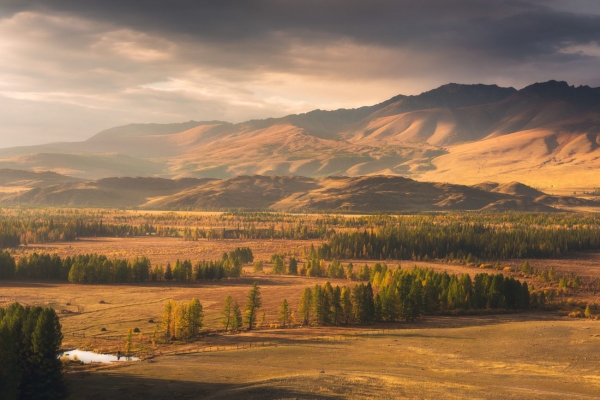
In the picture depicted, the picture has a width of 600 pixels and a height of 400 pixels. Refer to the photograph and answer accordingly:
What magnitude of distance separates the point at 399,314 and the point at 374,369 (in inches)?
1502

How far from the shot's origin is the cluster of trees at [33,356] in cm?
6341

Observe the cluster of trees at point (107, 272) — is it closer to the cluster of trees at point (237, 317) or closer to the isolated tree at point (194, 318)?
the cluster of trees at point (237, 317)

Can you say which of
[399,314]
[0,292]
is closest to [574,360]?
[399,314]

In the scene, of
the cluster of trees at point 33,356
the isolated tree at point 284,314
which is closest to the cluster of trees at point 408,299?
the isolated tree at point 284,314

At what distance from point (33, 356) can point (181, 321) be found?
109 feet

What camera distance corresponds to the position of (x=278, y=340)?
95062 millimetres

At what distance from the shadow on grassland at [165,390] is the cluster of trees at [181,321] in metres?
26.2

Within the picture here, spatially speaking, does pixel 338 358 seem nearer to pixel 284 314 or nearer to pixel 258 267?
pixel 284 314

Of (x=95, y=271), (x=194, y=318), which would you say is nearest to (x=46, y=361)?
(x=194, y=318)

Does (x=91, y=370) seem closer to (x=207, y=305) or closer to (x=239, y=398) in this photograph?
(x=239, y=398)

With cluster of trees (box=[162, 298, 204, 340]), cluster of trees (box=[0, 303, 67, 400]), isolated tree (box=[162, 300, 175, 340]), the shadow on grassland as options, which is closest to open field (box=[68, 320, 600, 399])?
the shadow on grassland

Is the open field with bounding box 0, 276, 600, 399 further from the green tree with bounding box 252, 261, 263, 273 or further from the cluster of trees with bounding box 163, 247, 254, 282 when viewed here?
the green tree with bounding box 252, 261, 263, 273

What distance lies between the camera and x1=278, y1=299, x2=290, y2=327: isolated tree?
10906 cm

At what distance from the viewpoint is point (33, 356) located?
66.3m
